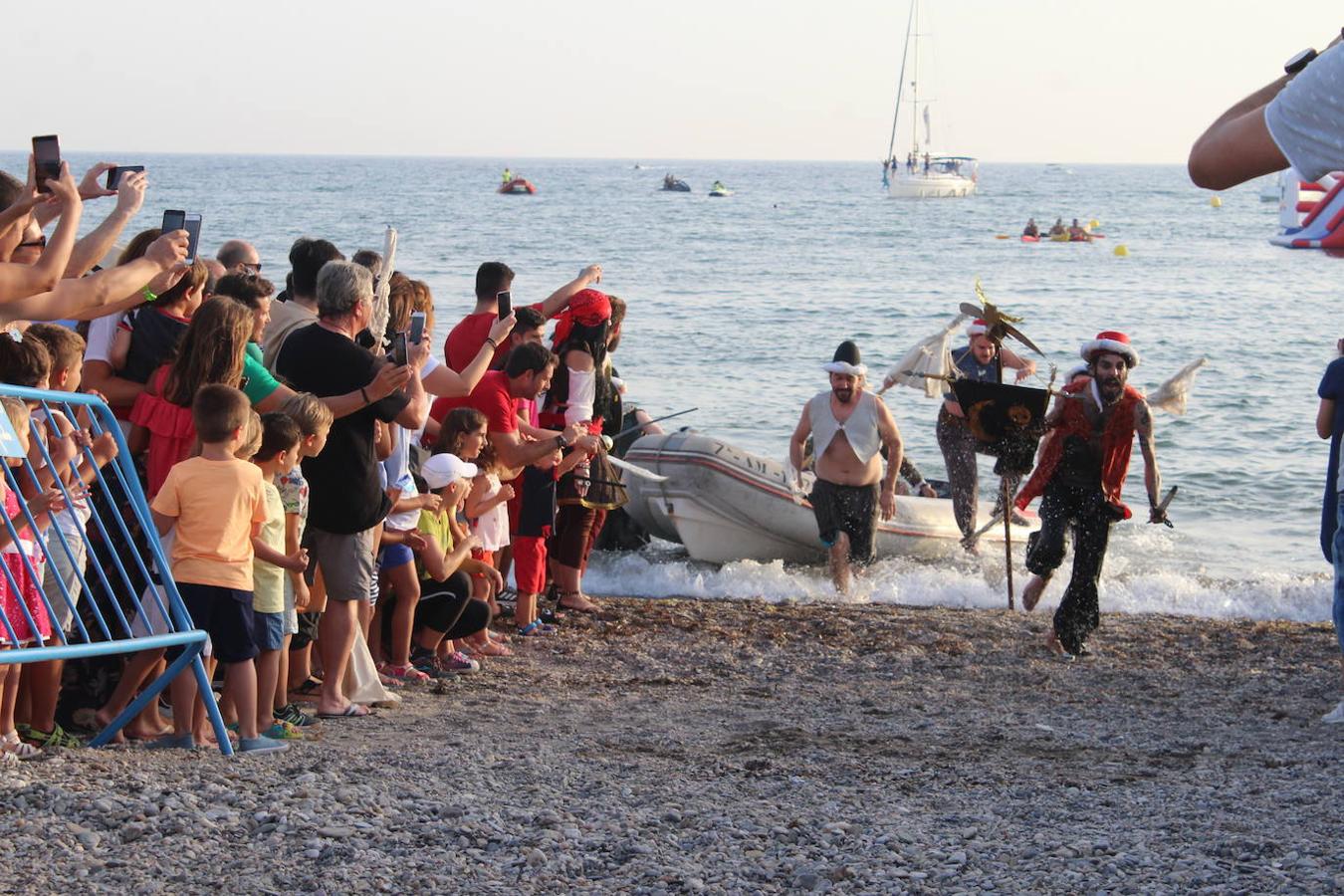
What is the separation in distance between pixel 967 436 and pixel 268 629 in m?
7.47

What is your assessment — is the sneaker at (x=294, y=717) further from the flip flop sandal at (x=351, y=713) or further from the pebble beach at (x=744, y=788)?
the pebble beach at (x=744, y=788)

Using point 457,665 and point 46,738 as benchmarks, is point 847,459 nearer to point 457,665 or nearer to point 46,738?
point 457,665

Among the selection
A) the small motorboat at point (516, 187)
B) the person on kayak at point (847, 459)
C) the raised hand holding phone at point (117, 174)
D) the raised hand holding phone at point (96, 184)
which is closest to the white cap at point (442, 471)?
the raised hand holding phone at point (96, 184)

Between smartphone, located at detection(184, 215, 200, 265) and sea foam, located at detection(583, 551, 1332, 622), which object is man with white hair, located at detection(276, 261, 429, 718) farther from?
sea foam, located at detection(583, 551, 1332, 622)

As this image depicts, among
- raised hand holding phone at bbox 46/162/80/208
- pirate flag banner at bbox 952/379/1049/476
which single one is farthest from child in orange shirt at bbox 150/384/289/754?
pirate flag banner at bbox 952/379/1049/476

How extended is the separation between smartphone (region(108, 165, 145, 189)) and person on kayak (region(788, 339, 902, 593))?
5.72 metres

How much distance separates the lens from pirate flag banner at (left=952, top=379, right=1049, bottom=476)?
8.95 metres

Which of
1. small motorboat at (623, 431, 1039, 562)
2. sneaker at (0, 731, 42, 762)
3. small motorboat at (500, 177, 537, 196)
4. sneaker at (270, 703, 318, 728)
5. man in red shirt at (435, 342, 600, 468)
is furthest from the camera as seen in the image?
small motorboat at (500, 177, 537, 196)

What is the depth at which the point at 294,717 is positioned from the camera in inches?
235

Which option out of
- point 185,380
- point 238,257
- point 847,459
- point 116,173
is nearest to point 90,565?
point 185,380

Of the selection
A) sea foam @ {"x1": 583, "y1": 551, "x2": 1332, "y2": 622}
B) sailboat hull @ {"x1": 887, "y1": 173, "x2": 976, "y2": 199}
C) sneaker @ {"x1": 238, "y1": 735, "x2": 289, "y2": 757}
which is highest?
sailboat hull @ {"x1": 887, "y1": 173, "x2": 976, "y2": 199}

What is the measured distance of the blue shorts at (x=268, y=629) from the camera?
18.4 feet

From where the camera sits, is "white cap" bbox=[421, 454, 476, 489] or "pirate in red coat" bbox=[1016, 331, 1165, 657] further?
"pirate in red coat" bbox=[1016, 331, 1165, 657]

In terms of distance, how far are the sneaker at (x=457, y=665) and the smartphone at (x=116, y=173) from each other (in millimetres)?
3034
